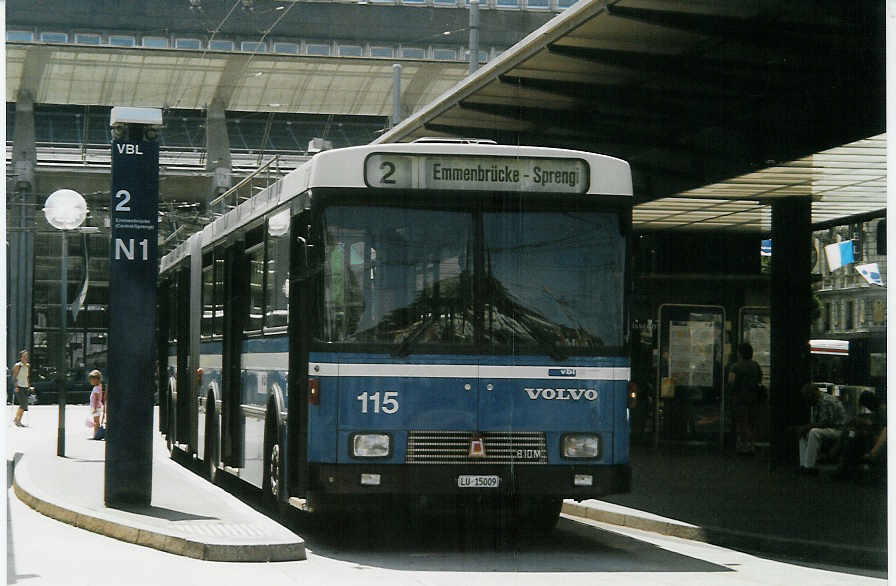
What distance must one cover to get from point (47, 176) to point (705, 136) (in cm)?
752

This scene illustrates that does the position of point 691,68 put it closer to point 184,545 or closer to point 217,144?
point 184,545

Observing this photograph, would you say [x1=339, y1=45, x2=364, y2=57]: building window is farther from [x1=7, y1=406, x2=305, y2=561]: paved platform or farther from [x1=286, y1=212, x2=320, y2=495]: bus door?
[x1=286, y1=212, x2=320, y2=495]: bus door

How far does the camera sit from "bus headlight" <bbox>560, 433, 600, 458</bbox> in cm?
1127

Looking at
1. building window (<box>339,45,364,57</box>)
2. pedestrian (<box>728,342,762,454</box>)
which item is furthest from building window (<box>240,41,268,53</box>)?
pedestrian (<box>728,342,762,454</box>)

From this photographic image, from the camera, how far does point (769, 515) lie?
13.8 m

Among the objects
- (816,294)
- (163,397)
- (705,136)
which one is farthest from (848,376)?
(163,397)

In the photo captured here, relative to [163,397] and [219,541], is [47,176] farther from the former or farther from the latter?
[219,541]

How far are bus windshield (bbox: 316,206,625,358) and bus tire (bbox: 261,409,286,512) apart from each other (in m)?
1.62

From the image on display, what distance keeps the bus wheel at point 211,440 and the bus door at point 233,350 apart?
77 cm

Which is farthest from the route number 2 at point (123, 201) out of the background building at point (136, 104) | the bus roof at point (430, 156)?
the bus roof at point (430, 156)

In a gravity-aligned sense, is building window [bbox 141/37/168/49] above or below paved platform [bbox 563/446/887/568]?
above

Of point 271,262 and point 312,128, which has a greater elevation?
point 312,128

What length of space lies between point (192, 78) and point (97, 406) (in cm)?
763

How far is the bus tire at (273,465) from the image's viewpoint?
12.3 meters
